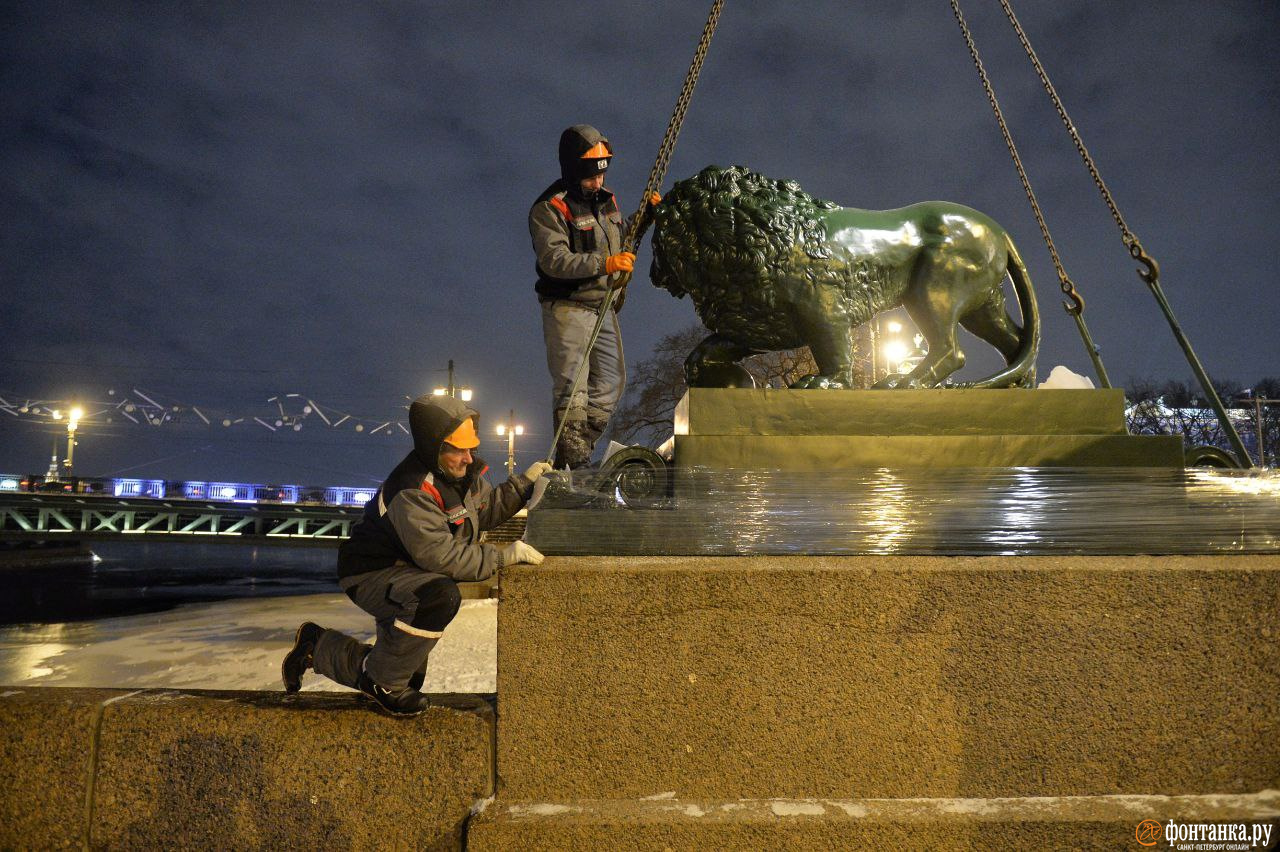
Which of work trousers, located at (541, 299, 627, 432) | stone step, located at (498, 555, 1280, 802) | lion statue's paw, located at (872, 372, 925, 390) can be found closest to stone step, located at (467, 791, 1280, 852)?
stone step, located at (498, 555, 1280, 802)

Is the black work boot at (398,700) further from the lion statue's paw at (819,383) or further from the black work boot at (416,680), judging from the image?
the lion statue's paw at (819,383)

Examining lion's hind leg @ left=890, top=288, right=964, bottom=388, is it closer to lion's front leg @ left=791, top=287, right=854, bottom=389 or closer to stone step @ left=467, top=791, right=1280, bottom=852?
Answer: lion's front leg @ left=791, top=287, right=854, bottom=389

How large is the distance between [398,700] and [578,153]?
A: 8.69 ft

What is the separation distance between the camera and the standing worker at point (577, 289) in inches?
139

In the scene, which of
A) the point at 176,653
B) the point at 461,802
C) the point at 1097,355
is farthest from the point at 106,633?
the point at 1097,355

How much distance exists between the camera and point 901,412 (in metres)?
2.82

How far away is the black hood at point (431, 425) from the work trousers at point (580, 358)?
3.42 ft

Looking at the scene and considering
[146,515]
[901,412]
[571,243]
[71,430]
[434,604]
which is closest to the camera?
[434,604]

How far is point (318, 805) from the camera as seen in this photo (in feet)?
7.30

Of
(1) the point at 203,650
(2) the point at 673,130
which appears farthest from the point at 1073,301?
(1) the point at 203,650

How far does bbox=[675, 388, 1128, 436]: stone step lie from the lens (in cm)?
279

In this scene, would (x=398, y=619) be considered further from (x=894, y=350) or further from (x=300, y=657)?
(x=894, y=350)

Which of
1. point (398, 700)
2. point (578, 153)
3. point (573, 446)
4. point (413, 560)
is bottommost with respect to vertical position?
point (398, 700)

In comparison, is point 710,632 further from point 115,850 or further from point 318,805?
point 115,850
